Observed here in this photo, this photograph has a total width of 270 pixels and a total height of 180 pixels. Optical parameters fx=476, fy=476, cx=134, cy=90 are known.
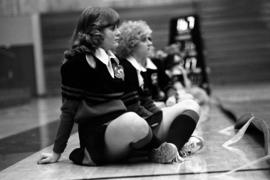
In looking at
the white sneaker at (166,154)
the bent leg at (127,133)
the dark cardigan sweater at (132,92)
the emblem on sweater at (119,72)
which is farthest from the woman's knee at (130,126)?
the dark cardigan sweater at (132,92)

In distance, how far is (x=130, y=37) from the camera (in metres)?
3.11

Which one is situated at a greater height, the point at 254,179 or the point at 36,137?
the point at 254,179

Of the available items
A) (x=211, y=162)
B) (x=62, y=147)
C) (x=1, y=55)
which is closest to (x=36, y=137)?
(x=62, y=147)

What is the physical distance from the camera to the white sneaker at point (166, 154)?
2537 millimetres

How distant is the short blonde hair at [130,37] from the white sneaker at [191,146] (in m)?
0.69

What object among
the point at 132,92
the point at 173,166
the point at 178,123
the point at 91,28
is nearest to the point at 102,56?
the point at 91,28

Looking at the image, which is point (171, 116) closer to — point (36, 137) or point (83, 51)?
point (83, 51)

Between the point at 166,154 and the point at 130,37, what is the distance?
2.97 feet

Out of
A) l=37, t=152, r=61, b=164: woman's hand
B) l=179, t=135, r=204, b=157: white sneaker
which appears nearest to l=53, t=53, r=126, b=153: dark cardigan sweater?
l=37, t=152, r=61, b=164: woman's hand

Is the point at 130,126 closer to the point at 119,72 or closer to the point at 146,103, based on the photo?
the point at 119,72

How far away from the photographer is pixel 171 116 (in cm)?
280

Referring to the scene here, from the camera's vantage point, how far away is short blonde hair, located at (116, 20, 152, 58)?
3068 mm

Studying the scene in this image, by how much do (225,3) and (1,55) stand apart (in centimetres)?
554

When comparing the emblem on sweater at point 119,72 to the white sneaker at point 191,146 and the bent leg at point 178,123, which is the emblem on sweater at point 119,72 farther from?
the white sneaker at point 191,146
